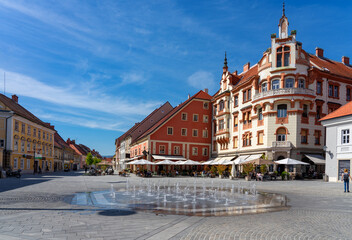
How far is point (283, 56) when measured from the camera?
3906cm

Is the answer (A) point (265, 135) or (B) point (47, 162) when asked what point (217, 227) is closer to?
(A) point (265, 135)

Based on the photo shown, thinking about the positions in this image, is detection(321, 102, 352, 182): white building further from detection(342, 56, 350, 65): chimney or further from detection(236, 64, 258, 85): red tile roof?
detection(342, 56, 350, 65): chimney

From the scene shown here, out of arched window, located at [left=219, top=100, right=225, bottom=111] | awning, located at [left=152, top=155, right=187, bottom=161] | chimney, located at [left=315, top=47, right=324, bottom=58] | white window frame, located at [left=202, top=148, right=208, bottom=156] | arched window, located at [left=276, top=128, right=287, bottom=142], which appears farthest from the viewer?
white window frame, located at [left=202, top=148, right=208, bottom=156]

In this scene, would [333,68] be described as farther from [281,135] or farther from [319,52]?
[281,135]

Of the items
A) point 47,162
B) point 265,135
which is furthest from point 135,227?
point 47,162

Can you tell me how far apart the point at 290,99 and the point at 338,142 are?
28.0ft

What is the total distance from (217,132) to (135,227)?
4498cm

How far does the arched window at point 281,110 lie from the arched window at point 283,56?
5549 mm

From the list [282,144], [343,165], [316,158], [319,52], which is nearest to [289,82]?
[282,144]

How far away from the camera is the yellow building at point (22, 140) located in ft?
151

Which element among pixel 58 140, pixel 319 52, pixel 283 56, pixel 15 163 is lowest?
pixel 15 163

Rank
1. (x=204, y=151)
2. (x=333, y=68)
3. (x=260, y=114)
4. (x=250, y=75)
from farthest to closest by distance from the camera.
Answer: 1. (x=204, y=151)
2. (x=250, y=75)
3. (x=333, y=68)
4. (x=260, y=114)

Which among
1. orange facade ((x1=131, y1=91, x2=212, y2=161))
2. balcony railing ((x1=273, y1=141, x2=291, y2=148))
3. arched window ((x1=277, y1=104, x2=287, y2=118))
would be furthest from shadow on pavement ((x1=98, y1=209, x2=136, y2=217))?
orange facade ((x1=131, y1=91, x2=212, y2=161))

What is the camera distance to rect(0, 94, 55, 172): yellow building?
46.1m
